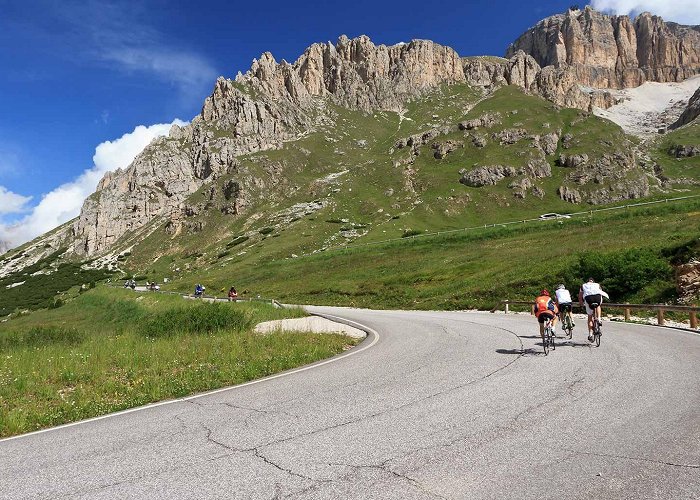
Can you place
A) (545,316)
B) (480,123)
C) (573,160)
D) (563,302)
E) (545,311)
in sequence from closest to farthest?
(545,316)
(545,311)
(563,302)
(573,160)
(480,123)

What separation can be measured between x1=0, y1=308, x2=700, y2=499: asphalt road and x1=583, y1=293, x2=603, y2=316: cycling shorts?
14.5 feet

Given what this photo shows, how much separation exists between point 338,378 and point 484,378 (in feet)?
11.2

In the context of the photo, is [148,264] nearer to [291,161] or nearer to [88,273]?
[88,273]

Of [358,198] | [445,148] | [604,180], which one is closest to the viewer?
[358,198]

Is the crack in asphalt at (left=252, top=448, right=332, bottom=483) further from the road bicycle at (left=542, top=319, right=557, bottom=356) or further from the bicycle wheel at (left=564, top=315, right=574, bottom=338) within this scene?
the bicycle wheel at (left=564, top=315, right=574, bottom=338)

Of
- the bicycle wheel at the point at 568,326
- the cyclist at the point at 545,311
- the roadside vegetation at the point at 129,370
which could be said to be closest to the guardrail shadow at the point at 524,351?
the cyclist at the point at 545,311

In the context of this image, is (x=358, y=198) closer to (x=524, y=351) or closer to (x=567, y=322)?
(x=567, y=322)

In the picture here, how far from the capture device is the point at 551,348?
14562 millimetres

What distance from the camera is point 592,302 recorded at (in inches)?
628

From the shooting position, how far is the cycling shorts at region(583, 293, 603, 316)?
619 inches

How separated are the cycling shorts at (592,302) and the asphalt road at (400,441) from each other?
441 centimetres

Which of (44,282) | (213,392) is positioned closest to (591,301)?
(213,392)

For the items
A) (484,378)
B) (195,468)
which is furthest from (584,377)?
(195,468)

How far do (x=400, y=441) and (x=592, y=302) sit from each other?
41.0 feet
